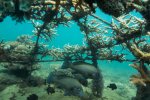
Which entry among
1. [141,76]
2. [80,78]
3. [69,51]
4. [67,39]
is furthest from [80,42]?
[141,76]

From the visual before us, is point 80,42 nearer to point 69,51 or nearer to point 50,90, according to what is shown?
point 69,51

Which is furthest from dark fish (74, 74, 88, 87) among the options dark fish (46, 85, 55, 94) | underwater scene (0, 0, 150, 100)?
dark fish (46, 85, 55, 94)

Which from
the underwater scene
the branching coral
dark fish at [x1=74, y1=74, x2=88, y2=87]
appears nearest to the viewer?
the branching coral

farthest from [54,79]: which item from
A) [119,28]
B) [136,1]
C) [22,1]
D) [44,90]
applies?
[136,1]

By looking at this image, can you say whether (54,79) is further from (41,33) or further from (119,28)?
(119,28)

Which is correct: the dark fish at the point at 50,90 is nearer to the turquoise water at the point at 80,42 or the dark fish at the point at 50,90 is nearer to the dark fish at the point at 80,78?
the dark fish at the point at 80,78

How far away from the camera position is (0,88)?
10.2 meters

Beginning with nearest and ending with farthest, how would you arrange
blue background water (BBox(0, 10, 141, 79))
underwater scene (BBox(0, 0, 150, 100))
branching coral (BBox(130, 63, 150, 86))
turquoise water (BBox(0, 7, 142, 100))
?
branching coral (BBox(130, 63, 150, 86)), underwater scene (BBox(0, 0, 150, 100)), turquoise water (BBox(0, 7, 142, 100)), blue background water (BBox(0, 10, 141, 79))

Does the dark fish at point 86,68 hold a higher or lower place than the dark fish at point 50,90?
higher

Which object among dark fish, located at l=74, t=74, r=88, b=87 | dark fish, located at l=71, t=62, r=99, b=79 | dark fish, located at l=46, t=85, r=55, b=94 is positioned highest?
dark fish, located at l=71, t=62, r=99, b=79

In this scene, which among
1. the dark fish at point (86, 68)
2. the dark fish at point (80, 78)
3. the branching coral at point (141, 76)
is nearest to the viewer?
the branching coral at point (141, 76)

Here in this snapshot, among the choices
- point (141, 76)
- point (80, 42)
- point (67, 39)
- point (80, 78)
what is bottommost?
point (80, 78)

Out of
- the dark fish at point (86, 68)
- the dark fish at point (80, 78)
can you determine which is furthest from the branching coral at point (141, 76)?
the dark fish at point (80, 78)

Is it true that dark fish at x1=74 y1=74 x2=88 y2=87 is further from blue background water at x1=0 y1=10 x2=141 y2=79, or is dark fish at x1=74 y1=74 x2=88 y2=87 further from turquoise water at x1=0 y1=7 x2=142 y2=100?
blue background water at x1=0 y1=10 x2=141 y2=79
